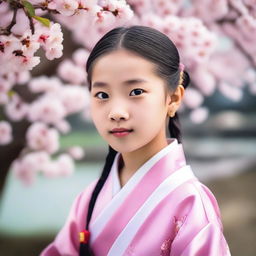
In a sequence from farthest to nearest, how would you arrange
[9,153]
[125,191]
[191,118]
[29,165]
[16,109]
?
[191,118], [29,165], [16,109], [9,153], [125,191]

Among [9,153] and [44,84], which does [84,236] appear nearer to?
[9,153]

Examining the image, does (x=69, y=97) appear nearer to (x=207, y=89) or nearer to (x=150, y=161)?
(x=207, y=89)

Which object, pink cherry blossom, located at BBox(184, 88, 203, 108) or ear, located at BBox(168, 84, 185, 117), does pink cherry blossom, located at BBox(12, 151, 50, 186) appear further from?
ear, located at BBox(168, 84, 185, 117)

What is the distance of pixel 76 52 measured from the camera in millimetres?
3754

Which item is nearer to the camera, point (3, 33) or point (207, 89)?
point (3, 33)

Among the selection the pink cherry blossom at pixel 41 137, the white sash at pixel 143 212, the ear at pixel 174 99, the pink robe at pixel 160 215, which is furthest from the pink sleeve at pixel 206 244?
the pink cherry blossom at pixel 41 137

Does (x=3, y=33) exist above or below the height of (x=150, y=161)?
above

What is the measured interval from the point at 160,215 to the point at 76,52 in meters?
2.42

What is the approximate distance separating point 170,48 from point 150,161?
37 centimetres

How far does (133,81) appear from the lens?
1.50 meters

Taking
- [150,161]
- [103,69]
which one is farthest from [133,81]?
[150,161]

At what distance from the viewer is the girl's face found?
59.2 inches

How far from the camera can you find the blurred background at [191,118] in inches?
111

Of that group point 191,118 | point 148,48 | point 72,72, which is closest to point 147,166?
point 148,48
